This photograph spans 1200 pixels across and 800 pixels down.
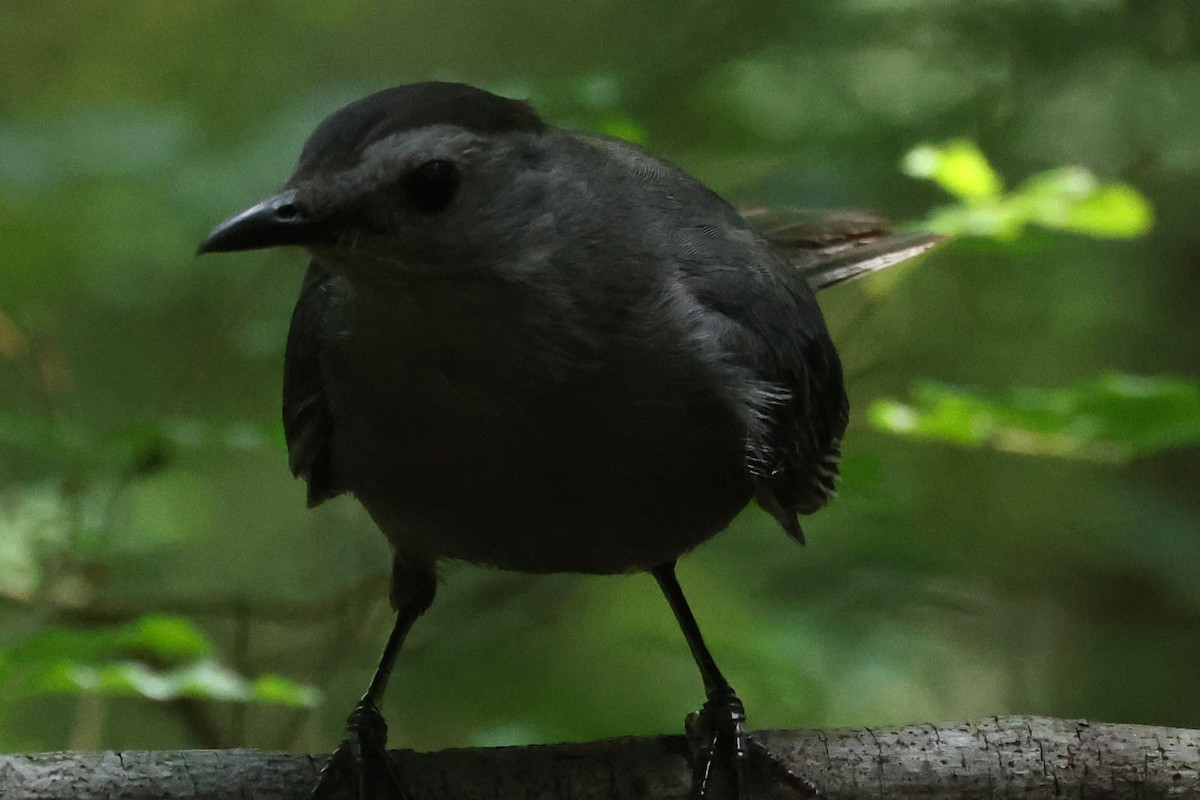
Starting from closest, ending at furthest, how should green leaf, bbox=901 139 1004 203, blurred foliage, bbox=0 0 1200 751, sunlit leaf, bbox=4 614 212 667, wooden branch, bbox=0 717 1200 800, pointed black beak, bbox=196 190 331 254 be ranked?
pointed black beak, bbox=196 190 331 254 → wooden branch, bbox=0 717 1200 800 → sunlit leaf, bbox=4 614 212 667 → green leaf, bbox=901 139 1004 203 → blurred foliage, bbox=0 0 1200 751

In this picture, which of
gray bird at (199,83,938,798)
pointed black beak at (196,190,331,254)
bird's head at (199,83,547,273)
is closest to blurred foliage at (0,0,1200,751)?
gray bird at (199,83,938,798)

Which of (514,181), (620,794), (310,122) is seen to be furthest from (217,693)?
(310,122)

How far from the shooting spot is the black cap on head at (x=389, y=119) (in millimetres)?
1569

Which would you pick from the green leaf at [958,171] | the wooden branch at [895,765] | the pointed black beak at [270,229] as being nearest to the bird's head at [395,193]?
the pointed black beak at [270,229]

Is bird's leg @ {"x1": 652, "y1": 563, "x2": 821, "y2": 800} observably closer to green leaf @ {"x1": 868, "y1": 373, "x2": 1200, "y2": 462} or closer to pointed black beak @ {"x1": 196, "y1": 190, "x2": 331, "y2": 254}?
green leaf @ {"x1": 868, "y1": 373, "x2": 1200, "y2": 462}

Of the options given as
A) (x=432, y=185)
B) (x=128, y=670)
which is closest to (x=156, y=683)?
(x=128, y=670)

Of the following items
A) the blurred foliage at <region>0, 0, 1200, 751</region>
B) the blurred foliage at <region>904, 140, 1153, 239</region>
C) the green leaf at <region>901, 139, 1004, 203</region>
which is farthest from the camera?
the blurred foliage at <region>0, 0, 1200, 751</region>

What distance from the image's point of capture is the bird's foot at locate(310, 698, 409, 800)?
1.94 m

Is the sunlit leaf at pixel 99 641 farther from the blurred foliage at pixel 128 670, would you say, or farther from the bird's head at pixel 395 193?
the bird's head at pixel 395 193

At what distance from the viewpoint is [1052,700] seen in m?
4.79

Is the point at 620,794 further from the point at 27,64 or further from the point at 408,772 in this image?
the point at 27,64

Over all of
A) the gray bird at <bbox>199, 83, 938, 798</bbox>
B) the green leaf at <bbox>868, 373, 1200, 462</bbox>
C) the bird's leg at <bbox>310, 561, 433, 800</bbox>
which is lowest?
the bird's leg at <bbox>310, 561, 433, 800</bbox>

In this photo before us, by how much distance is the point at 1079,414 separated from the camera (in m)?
2.39

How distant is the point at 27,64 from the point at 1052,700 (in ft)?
14.1
